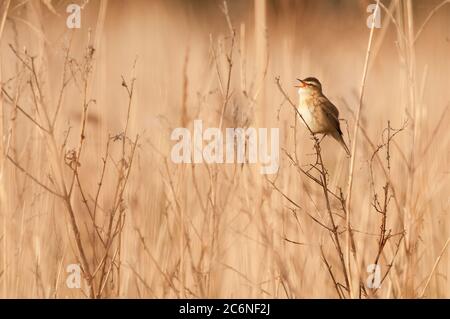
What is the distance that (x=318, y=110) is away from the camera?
12.7ft

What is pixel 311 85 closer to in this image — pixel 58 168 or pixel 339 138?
pixel 339 138

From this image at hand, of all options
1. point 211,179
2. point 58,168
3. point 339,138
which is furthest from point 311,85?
point 58,168

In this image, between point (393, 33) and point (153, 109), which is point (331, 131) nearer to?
point (153, 109)

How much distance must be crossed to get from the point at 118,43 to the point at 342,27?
1369 mm

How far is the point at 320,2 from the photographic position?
17.7ft

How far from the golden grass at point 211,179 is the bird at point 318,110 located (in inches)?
2.9

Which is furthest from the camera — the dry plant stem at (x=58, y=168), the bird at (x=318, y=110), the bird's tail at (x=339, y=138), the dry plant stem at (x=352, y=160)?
the bird at (x=318, y=110)

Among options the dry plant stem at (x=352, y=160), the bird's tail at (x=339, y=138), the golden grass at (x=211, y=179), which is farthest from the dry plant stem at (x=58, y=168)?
the bird's tail at (x=339, y=138)

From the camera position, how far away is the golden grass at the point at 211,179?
291 centimetres

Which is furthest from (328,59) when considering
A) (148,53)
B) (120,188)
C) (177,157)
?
(120,188)

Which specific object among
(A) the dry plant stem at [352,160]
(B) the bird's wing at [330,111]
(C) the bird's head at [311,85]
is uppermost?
(C) the bird's head at [311,85]

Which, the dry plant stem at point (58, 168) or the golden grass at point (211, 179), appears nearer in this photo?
the dry plant stem at point (58, 168)

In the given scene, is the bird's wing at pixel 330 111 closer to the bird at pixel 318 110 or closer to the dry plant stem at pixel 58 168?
the bird at pixel 318 110

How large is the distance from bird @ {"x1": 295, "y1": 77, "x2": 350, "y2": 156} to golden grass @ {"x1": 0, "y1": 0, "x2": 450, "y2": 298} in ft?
0.24
